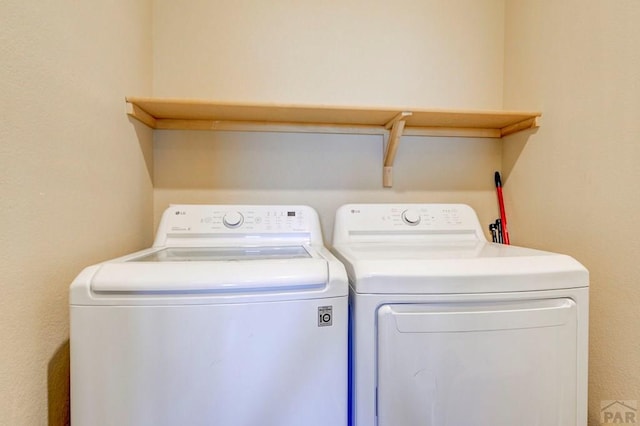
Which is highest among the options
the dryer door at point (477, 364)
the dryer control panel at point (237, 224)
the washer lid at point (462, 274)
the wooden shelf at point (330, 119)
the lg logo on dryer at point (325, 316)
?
the wooden shelf at point (330, 119)

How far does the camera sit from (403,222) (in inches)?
54.0

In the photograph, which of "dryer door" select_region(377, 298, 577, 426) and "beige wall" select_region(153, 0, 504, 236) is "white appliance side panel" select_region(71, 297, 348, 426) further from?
"beige wall" select_region(153, 0, 504, 236)

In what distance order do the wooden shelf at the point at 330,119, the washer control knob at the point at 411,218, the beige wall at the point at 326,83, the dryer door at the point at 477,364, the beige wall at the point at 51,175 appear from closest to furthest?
the beige wall at the point at 51,175 → the dryer door at the point at 477,364 → the wooden shelf at the point at 330,119 → the washer control knob at the point at 411,218 → the beige wall at the point at 326,83

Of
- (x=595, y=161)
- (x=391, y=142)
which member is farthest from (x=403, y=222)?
(x=595, y=161)

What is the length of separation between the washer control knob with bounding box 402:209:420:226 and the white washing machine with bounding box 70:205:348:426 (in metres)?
0.66

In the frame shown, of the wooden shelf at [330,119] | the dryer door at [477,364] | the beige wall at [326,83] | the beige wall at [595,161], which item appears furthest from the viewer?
the beige wall at [326,83]

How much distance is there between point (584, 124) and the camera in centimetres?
111

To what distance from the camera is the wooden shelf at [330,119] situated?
1261mm

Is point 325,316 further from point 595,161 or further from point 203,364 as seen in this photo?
point 595,161

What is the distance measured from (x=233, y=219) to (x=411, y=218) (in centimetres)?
74

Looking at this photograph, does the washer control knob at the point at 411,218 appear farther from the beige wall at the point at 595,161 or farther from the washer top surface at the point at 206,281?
the washer top surface at the point at 206,281

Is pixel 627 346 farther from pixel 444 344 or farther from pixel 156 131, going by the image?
pixel 156 131

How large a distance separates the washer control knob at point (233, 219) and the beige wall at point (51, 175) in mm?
364

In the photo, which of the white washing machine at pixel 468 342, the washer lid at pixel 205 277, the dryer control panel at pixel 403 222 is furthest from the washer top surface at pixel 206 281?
the dryer control panel at pixel 403 222
